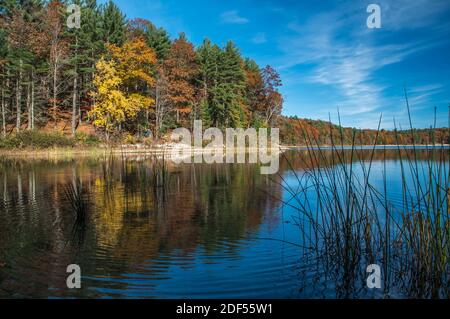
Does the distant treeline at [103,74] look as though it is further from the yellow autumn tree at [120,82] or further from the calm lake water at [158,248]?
the calm lake water at [158,248]

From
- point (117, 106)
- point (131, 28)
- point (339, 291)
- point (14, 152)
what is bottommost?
point (339, 291)

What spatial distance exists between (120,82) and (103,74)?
1.98 meters

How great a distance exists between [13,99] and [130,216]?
33440 millimetres

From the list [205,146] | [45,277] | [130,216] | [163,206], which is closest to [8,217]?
[130,216]

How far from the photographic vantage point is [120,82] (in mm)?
31469

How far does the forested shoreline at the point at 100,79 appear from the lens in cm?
3028

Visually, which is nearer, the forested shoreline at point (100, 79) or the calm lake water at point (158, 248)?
the calm lake water at point (158, 248)

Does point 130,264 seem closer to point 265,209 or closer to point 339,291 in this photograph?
point 339,291

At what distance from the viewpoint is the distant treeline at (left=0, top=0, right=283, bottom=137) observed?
3075cm

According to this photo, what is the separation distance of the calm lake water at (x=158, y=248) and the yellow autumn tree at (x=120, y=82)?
850 inches

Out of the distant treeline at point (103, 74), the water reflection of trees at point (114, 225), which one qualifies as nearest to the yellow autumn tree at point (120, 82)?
the distant treeline at point (103, 74)

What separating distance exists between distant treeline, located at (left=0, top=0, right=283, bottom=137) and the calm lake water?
20.8m

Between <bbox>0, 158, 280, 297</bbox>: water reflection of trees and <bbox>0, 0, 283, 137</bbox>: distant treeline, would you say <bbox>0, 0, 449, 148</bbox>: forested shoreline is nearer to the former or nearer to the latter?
<bbox>0, 0, 283, 137</bbox>: distant treeline
